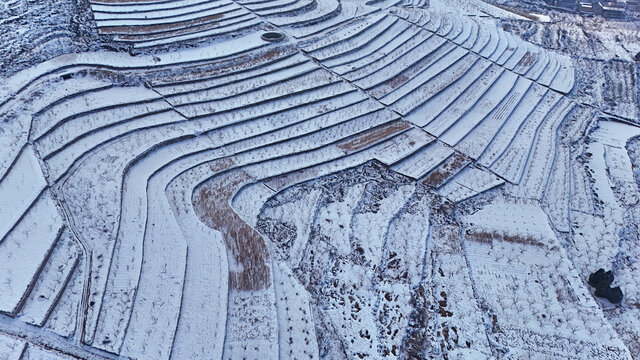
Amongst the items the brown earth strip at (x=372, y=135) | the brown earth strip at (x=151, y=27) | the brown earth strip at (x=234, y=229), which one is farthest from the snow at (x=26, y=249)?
the brown earth strip at (x=151, y=27)

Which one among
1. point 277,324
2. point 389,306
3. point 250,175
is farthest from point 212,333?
point 250,175

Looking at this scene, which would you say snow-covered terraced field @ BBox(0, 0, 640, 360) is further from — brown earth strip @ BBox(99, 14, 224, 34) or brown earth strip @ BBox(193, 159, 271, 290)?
brown earth strip @ BBox(99, 14, 224, 34)

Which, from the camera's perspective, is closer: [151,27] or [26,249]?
[26,249]

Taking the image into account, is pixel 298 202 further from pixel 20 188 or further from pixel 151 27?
pixel 151 27

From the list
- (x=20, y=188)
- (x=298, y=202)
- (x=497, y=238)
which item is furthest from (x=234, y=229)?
(x=497, y=238)

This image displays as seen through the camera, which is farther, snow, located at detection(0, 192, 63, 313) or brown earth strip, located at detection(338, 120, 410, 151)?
brown earth strip, located at detection(338, 120, 410, 151)

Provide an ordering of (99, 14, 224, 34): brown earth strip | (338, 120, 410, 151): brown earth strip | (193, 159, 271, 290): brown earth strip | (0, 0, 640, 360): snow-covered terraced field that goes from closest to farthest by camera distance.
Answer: (0, 0, 640, 360): snow-covered terraced field, (193, 159, 271, 290): brown earth strip, (338, 120, 410, 151): brown earth strip, (99, 14, 224, 34): brown earth strip

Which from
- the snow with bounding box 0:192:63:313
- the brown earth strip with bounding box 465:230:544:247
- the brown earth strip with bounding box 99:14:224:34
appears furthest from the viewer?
the brown earth strip with bounding box 99:14:224:34

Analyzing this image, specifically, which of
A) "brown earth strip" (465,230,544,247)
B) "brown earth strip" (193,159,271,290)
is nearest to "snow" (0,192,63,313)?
"brown earth strip" (193,159,271,290)

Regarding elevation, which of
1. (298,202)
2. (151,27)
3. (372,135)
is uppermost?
(151,27)

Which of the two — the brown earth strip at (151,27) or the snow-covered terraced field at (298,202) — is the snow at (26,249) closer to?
the snow-covered terraced field at (298,202)
